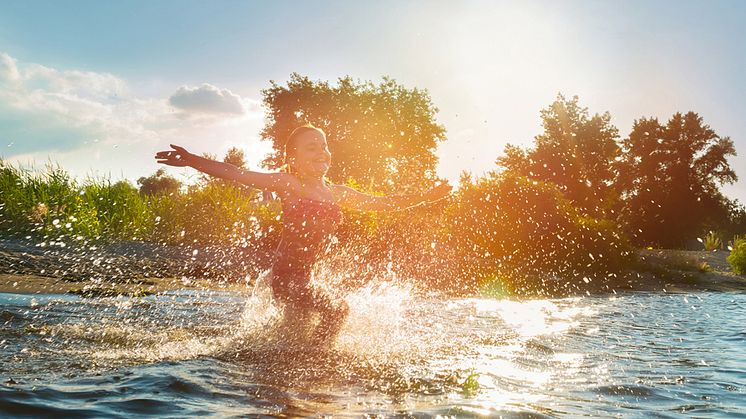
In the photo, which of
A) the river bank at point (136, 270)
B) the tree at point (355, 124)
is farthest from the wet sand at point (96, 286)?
the tree at point (355, 124)

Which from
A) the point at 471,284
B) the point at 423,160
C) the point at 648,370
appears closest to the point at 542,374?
the point at 648,370

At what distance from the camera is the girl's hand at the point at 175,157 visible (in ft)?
19.1

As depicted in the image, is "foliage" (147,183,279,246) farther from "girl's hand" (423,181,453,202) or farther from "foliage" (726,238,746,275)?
"foliage" (726,238,746,275)

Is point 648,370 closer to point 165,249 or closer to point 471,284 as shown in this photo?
point 471,284

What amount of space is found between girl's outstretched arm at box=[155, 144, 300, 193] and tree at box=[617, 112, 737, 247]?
157 ft

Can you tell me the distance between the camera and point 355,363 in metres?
4.63

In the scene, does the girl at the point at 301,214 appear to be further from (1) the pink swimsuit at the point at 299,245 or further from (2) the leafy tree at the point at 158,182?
(2) the leafy tree at the point at 158,182

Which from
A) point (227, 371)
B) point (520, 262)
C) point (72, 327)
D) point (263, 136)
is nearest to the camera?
point (227, 371)

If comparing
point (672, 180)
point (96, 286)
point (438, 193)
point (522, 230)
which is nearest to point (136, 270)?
point (96, 286)

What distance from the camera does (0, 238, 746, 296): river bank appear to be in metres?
9.29

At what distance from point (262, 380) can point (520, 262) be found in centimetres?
1386

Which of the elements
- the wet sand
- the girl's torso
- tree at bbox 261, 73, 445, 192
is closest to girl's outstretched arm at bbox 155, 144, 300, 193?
the girl's torso

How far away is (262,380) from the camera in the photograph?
3.91 meters

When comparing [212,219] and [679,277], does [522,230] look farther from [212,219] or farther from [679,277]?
[212,219]
